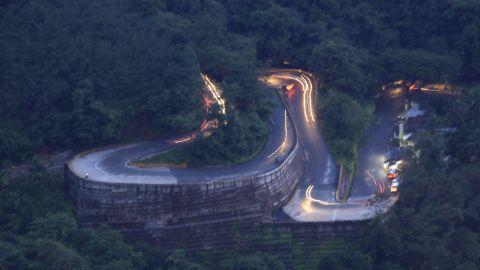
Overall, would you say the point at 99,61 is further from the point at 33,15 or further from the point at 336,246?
the point at 336,246

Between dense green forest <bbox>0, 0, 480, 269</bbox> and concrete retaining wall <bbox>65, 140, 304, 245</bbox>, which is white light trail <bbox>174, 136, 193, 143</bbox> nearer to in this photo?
dense green forest <bbox>0, 0, 480, 269</bbox>

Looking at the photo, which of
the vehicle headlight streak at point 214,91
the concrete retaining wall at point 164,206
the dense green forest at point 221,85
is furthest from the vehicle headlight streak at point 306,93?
the concrete retaining wall at point 164,206

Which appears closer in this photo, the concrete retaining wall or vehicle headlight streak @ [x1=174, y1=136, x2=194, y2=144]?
the concrete retaining wall

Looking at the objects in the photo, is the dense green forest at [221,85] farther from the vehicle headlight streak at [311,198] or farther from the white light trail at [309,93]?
the vehicle headlight streak at [311,198]

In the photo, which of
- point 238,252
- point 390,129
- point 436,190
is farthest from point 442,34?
point 238,252

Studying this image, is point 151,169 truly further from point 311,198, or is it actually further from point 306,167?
point 306,167

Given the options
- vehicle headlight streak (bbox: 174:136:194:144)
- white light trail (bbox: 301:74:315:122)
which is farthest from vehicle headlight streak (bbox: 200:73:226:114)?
white light trail (bbox: 301:74:315:122)

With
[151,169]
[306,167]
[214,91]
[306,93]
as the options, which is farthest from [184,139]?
[306,93]
